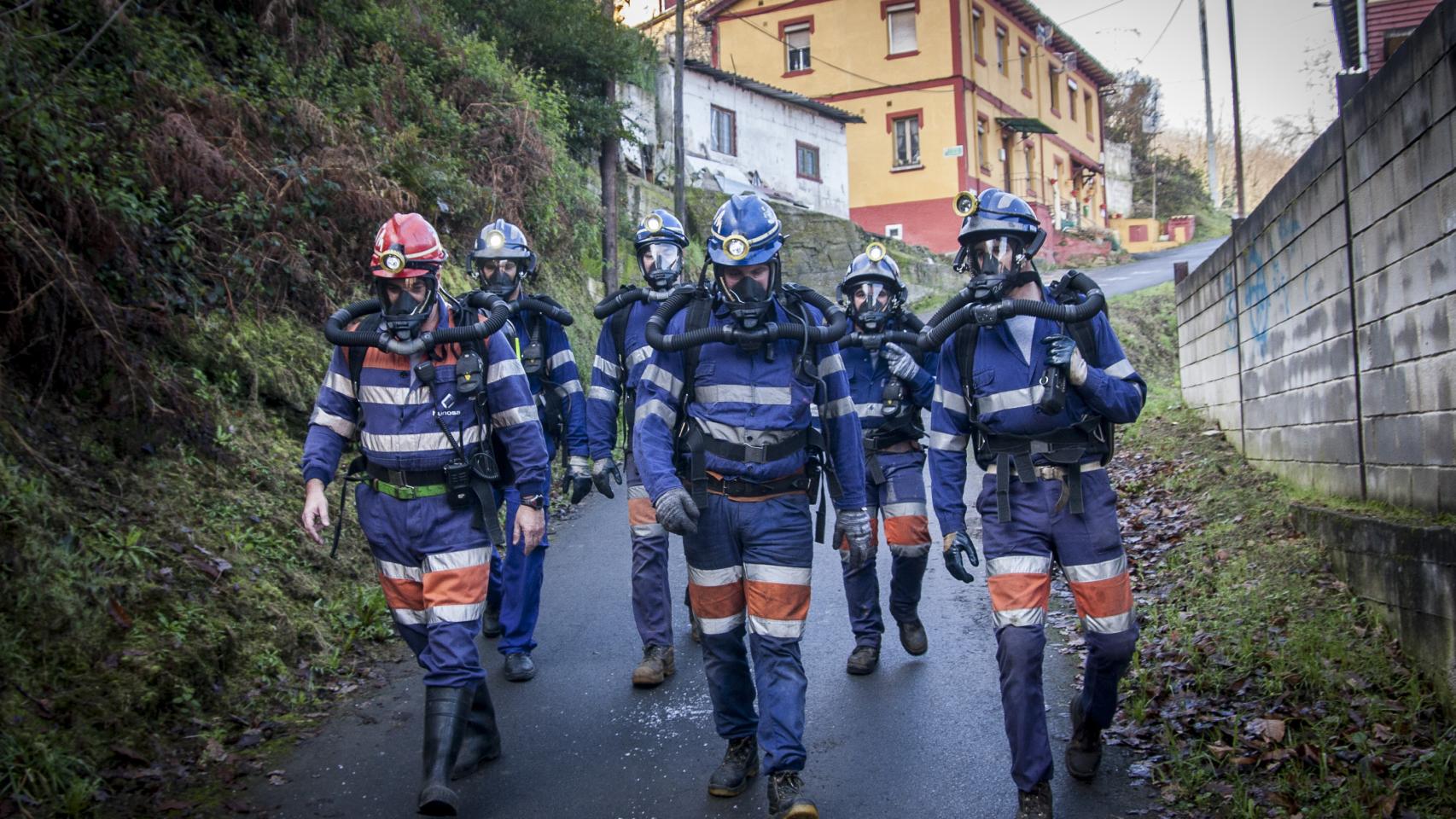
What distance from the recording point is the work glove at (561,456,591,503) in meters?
6.59

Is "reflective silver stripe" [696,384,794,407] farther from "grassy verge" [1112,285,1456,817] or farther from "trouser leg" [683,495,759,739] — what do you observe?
"grassy verge" [1112,285,1456,817]

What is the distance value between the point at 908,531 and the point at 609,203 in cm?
1323

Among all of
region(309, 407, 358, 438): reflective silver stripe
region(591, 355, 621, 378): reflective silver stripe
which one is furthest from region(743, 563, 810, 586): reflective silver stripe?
region(591, 355, 621, 378): reflective silver stripe

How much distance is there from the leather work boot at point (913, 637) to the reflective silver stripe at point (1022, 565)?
7.09ft

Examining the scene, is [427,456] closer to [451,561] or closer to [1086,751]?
[451,561]

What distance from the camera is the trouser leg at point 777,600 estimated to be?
447cm

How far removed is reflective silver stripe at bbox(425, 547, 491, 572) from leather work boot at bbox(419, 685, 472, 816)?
1.57 feet

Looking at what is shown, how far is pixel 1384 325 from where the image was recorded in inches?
223

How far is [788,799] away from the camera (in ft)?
14.1

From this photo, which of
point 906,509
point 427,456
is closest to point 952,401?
point 906,509

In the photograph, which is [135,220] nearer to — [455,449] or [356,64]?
[455,449]

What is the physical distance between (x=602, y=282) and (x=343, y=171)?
7.87 metres

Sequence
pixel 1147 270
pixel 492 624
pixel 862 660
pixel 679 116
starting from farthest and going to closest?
pixel 1147 270, pixel 679 116, pixel 492 624, pixel 862 660

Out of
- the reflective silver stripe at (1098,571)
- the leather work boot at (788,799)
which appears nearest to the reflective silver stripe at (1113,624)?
the reflective silver stripe at (1098,571)
